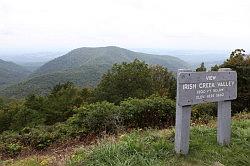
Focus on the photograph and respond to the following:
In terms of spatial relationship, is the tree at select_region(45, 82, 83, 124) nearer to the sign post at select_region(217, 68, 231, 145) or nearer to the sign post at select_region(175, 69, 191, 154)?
the sign post at select_region(217, 68, 231, 145)

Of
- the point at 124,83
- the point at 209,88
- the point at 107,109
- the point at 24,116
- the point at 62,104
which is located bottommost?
the point at 24,116

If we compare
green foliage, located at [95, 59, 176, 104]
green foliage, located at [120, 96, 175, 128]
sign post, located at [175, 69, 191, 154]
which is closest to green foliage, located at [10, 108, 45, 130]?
green foliage, located at [95, 59, 176, 104]

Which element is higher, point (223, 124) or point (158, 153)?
point (223, 124)

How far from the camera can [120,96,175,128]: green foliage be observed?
11.3m

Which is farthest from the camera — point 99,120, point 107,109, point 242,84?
point 242,84

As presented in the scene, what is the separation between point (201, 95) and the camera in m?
6.22

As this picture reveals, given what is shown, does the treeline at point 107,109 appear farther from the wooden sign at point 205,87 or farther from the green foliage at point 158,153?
the wooden sign at point 205,87

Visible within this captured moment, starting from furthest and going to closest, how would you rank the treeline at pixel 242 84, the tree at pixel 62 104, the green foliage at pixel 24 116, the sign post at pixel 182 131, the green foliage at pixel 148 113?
the tree at pixel 62 104
the green foliage at pixel 24 116
the treeline at pixel 242 84
the green foliage at pixel 148 113
the sign post at pixel 182 131

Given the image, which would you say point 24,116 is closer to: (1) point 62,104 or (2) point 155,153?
(1) point 62,104

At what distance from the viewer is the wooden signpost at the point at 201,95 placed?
5918 millimetres

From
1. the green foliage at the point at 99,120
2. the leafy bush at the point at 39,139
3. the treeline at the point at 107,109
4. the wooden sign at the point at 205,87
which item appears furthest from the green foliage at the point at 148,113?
the wooden sign at the point at 205,87

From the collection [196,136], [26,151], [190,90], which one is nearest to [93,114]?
[26,151]

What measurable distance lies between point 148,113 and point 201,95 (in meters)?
5.65

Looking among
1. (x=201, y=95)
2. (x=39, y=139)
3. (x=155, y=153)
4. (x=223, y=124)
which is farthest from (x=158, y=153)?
(x=39, y=139)
